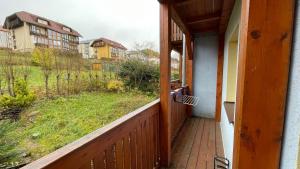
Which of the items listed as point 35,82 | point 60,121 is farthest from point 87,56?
point 60,121

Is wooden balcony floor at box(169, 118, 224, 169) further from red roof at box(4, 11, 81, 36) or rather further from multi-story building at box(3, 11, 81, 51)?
red roof at box(4, 11, 81, 36)

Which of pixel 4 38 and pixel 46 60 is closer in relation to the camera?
pixel 4 38

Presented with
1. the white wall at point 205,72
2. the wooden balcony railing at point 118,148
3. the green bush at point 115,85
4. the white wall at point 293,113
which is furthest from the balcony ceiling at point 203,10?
the green bush at point 115,85

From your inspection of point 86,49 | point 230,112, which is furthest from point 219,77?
point 86,49

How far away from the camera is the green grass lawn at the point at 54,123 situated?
141 centimetres

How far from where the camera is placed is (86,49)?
268 centimetres

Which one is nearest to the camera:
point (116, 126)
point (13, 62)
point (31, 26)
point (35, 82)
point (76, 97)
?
point (116, 126)

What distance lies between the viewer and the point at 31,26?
5.82ft

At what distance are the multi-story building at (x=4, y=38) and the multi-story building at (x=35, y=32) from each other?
0.04 m

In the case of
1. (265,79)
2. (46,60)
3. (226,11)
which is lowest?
(265,79)

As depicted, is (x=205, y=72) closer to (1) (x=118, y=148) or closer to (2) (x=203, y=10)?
(2) (x=203, y=10)

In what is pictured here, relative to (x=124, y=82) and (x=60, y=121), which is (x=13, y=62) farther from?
(x=124, y=82)

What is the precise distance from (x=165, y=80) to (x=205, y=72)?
231 cm

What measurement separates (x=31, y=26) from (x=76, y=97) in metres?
1.78
